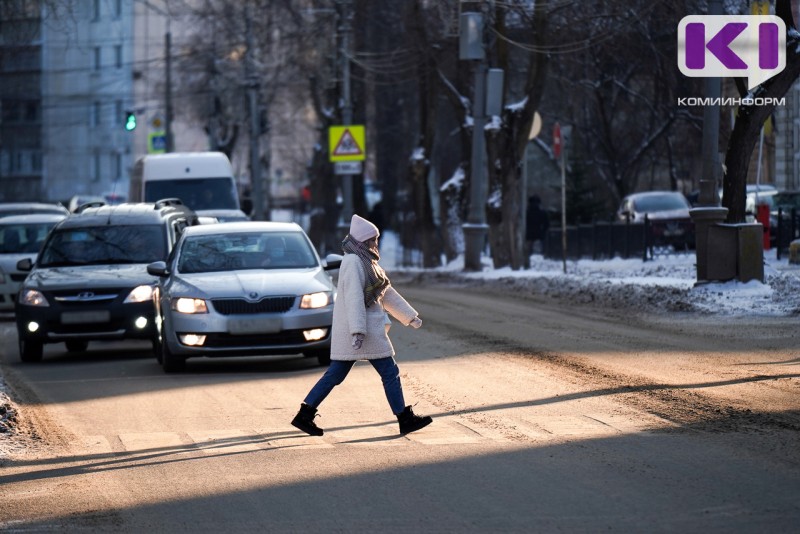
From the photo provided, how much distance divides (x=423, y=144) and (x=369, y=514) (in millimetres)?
34643

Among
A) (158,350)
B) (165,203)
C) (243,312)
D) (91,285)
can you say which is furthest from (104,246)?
(243,312)

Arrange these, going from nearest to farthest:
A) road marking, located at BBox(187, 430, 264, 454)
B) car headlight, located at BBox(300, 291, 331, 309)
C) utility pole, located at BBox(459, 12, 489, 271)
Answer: road marking, located at BBox(187, 430, 264, 454) → car headlight, located at BBox(300, 291, 331, 309) → utility pole, located at BBox(459, 12, 489, 271)

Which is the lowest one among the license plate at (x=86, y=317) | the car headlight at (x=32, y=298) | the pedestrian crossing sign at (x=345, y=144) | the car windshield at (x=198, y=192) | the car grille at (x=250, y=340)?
the car grille at (x=250, y=340)

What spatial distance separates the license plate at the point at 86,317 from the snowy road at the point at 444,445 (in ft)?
1.69

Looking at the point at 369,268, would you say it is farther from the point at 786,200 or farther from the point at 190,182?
the point at 786,200

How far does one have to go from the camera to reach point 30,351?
17359 mm

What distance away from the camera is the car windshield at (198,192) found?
3169 cm

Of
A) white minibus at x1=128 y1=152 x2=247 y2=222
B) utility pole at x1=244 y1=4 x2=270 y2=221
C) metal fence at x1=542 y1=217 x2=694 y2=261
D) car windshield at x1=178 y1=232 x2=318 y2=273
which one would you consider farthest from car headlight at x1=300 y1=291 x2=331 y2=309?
utility pole at x1=244 y1=4 x2=270 y2=221

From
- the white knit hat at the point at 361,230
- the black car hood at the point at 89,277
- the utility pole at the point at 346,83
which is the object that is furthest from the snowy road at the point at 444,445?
the utility pole at the point at 346,83

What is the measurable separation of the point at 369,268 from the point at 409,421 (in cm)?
107

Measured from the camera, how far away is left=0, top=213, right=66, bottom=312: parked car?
82.6ft

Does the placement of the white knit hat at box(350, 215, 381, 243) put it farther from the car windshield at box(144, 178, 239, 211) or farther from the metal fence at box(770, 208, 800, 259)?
the metal fence at box(770, 208, 800, 259)

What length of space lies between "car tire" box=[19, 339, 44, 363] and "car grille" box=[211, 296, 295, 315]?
3155 millimetres

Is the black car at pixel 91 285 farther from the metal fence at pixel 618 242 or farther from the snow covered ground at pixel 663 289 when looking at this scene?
the metal fence at pixel 618 242
